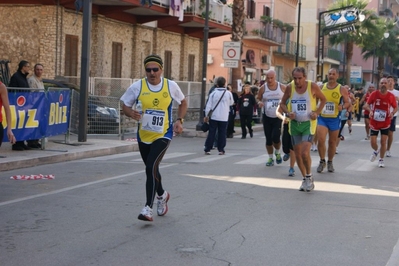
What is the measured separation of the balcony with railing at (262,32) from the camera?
50.2 metres

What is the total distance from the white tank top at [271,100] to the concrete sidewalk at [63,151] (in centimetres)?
423

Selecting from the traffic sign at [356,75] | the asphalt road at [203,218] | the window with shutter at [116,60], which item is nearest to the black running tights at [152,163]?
the asphalt road at [203,218]

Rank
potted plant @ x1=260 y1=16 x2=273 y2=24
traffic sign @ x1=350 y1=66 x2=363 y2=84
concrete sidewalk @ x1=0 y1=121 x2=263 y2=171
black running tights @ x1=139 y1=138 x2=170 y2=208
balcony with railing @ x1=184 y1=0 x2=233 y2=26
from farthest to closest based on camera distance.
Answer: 1. traffic sign @ x1=350 y1=66 x2=363 y2=84
2. potted plant @ x1=260 y1=16 x2=273 y2=24
3. balcony with railing @ x1=184 y1=0 x2=233 y2=26
4. concrete sidewalk @ x1=0 y1=121 x2=263 y2=171
5. black running tights @ x1=139 y1=138 x2=170 y2=208

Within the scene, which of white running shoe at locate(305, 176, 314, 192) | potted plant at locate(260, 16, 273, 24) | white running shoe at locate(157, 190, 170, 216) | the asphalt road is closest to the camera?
the asphalt road

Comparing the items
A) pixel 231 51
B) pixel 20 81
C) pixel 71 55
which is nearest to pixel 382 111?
pixel 20 81

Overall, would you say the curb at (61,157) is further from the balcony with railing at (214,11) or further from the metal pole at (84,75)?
the balcony with railing at (214,11)

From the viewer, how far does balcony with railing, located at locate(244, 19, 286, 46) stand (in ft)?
165

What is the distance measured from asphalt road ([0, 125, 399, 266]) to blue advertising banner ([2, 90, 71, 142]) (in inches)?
48.6

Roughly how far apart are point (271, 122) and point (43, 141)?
4.86 m

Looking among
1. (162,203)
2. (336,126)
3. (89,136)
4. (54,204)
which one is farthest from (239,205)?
(89,136)

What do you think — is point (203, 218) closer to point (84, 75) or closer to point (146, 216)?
point (146, 216)

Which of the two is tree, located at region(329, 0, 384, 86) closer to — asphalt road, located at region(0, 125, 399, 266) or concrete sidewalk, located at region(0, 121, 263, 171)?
concrete sidewalk, located at region(0, 121, 263, 171)

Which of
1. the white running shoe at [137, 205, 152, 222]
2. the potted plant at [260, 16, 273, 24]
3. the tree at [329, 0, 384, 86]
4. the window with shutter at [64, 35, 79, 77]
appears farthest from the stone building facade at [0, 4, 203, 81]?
the tree at [329, 0, 384, 86]

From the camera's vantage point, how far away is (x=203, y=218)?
8.87 metres
